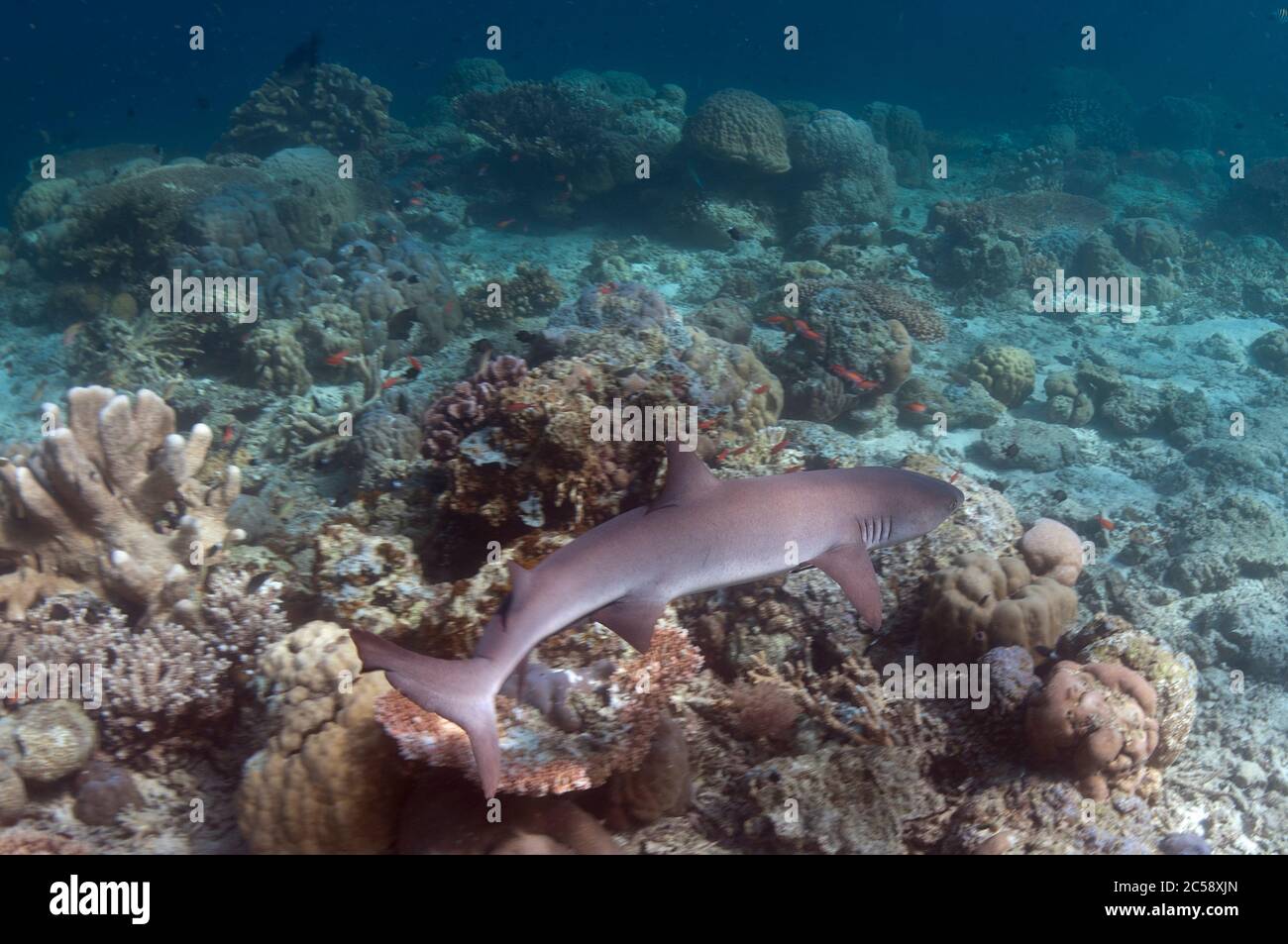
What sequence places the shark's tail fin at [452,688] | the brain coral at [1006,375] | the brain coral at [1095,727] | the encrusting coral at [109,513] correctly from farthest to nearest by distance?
1. the brain coral at [1006,375]
2. the encrusting coral at [109,513]
3. the brain coral at [1095,727]
4. the shark's tail fin at [452,688]

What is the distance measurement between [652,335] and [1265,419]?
46.6ft

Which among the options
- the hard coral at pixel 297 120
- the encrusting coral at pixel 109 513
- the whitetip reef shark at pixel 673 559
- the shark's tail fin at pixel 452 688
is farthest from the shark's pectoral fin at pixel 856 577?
the hard coral at pixel 297 120

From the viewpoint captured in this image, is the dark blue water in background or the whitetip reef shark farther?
the dark blue water in background

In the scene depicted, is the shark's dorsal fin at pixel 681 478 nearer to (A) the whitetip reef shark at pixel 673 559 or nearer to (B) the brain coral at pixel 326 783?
(A) the whitetip reef shark at pixel 673 559

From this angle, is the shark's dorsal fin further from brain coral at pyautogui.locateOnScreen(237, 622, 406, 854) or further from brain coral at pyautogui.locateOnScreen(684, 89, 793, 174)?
brain coral at pyautogui.locateOnScreen(684, 89, 793, 174)

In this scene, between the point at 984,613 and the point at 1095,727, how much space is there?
1.01m

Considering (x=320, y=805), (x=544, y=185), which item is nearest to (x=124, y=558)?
(x=320, y=805)

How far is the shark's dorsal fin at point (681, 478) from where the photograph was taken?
367 cm

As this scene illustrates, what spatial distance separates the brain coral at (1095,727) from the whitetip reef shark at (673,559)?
57.0 inches

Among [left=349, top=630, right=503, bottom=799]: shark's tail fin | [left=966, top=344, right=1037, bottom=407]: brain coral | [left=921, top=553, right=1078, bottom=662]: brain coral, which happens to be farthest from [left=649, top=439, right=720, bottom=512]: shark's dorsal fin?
[left=966, top=344, right=1037, bottom=407]: brain coral

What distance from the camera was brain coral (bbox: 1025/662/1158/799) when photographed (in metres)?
4.38

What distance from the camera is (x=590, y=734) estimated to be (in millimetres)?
3900

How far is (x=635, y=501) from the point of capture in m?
4.94

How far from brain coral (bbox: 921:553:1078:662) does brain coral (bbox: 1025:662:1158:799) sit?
0.48 m
